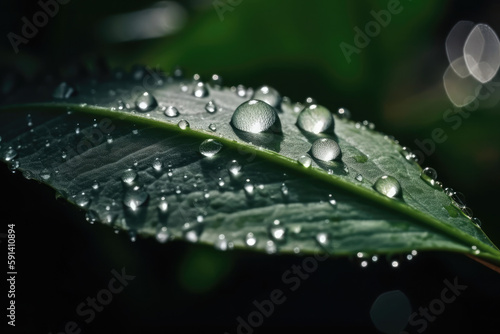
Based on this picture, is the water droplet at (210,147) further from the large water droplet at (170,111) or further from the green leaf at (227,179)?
the large water droplet at (170,111)

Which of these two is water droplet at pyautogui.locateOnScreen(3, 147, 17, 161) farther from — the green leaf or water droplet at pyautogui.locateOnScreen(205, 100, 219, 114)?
water droplet at pyautogui.locateOnScreen(205, 100, 219, 114)

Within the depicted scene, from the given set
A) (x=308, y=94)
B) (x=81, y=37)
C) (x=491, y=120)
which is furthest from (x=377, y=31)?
(x=81, y=37)

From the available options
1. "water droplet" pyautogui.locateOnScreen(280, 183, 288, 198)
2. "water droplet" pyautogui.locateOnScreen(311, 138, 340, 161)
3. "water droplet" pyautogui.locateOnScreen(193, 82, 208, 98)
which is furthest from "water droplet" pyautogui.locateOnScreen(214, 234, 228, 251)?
"water droplet" pyautogui.locateOnScreen(193, 82, 208, 98)

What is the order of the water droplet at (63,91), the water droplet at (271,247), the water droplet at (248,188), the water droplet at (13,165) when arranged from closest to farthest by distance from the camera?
1. the water droplet at (271,247)
2. the water droplet at (248,188)
3. the water droplet at (13,165)
4. the water droplet at (63,91)

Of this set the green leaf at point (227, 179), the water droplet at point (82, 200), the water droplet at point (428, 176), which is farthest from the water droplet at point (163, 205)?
the water droplet at point (428, 176)

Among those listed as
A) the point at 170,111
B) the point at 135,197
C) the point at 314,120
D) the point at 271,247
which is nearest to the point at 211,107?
the point at 170,111

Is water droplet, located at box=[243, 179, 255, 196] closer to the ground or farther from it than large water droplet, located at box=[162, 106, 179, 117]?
farther from it
